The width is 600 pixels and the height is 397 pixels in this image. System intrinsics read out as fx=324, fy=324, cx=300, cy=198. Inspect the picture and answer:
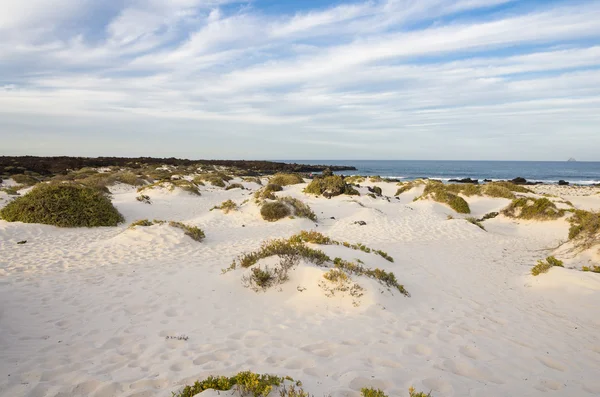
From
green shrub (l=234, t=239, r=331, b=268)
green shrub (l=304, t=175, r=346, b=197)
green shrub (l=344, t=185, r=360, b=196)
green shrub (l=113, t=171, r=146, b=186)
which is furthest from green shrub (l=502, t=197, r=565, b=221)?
green shrub (l=113, t=171, r=146, b=186)

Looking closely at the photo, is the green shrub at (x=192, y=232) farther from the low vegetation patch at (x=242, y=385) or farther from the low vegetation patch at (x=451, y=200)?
the low vegetation patch at (x=451, y=200)

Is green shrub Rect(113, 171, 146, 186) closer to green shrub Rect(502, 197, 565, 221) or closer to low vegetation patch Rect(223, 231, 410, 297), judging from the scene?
low vegetation patch Rect(223, 231, 410, 297)

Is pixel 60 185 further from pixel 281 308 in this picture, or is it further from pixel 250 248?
pixel 281 308

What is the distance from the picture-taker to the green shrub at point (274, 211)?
16375mm

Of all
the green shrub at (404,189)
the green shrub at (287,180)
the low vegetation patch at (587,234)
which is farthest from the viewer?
the green shrub at (287,180)

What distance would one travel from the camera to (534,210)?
1698 cm

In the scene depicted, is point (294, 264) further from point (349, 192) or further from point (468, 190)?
point (468, 190)

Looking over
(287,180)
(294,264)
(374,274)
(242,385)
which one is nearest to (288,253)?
(294,264)

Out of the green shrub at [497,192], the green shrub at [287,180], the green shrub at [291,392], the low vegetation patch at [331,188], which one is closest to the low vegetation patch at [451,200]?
the green shrub at [497,192]

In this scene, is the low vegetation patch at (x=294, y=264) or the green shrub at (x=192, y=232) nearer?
the low vegetation patch at (x=294, y=264)

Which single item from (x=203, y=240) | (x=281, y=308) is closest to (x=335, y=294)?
(x=281, y=308)

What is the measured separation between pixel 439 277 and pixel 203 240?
8.35 m

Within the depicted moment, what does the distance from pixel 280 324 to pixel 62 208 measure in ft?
42.2

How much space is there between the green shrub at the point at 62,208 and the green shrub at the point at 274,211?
6.89m
